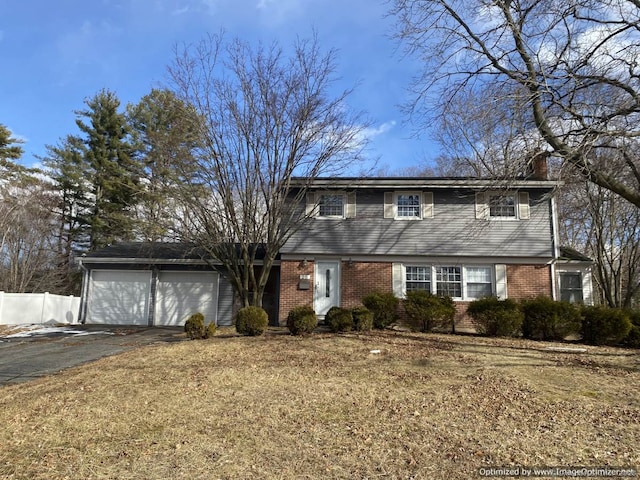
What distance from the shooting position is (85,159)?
91.2ft

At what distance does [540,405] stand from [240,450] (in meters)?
3.80

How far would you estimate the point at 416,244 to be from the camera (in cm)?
1491

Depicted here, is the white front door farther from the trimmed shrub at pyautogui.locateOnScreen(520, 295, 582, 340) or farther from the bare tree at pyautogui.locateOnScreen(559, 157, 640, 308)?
the bare tree at pyautogui.locateOnScreen(559, 157, 640, 308)

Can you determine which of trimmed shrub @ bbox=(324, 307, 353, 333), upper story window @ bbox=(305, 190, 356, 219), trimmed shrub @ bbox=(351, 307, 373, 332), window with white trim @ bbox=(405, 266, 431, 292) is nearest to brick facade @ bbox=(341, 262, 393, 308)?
window with white trim @ bbox=(405, 266, 431, 292)

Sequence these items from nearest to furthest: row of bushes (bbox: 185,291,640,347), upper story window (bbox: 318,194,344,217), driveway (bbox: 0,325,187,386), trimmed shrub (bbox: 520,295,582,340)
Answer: driveway (bbox: 0,325,187,386) < row of bushes (bbox: 185,291,640,347) < trimmed shrub (bbox: 520,295,582,340) < upper story window (bbox: 318,194,344,217)

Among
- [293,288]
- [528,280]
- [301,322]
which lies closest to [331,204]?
[293,288]

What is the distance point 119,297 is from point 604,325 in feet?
55.5

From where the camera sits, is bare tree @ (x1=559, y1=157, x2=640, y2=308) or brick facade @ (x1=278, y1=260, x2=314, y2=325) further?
bare tree @ (x1=559, y1=157, x2=640, y2=308)

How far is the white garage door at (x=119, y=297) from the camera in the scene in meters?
18.0

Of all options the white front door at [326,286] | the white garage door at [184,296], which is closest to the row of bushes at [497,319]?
the white front door at [326,286]

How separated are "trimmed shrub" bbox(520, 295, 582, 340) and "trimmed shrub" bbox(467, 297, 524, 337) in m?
0.26

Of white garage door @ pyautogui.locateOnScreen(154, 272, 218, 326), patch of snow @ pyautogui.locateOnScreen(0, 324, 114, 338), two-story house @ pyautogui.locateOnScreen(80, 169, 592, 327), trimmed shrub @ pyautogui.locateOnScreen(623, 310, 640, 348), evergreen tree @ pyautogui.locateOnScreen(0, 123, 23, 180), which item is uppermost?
evergreen tree @ pyautogui.locateOnScreen(0, 123, 23, 180)

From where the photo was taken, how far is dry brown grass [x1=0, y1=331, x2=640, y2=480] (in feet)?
13.0

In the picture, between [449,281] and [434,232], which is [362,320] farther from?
[434,232]
